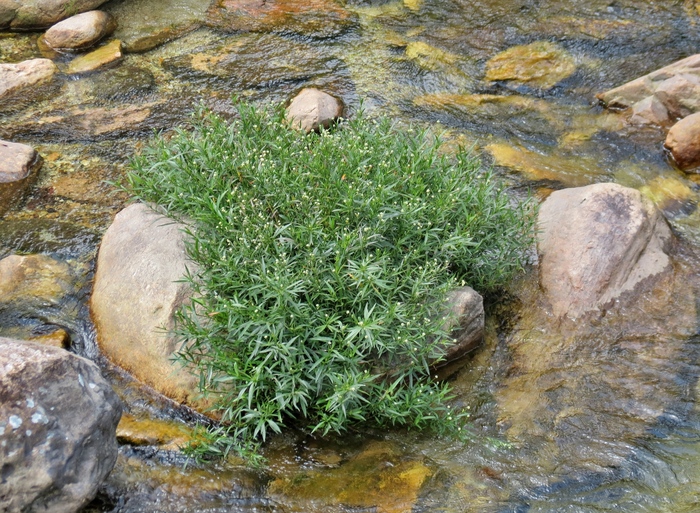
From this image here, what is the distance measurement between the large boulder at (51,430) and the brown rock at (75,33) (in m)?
7.00

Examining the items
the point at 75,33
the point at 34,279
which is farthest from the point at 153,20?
the point at 34,279

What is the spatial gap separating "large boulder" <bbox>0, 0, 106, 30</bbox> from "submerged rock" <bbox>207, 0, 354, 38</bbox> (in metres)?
2.00

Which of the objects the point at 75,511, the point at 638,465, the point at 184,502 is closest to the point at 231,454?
the point at 184,502

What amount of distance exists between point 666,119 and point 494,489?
217 inches

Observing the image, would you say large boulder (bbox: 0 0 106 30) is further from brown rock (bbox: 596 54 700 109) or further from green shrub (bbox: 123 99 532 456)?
brown rock (bbox: 596 54 700 109)

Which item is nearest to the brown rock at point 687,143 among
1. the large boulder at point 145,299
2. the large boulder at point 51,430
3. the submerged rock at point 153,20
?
the large boulder at point 145,299

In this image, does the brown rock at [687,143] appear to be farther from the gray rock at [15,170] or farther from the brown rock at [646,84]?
the gray rock at [15,170]

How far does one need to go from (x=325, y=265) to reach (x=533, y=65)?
221 inches

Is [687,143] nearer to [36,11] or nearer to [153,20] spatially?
[153,20]

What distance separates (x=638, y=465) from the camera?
4480mm

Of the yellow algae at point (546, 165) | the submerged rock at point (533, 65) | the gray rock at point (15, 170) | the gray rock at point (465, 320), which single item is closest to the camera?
the gray rock at point (465, 320)

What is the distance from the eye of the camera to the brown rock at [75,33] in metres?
9.73

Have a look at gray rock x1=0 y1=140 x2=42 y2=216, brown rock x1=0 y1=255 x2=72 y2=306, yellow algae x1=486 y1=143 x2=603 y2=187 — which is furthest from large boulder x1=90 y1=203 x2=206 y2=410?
yellow algae x1=486 y1=143 x2=603 y2=187

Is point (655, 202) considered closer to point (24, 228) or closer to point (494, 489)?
point (494, 489)
